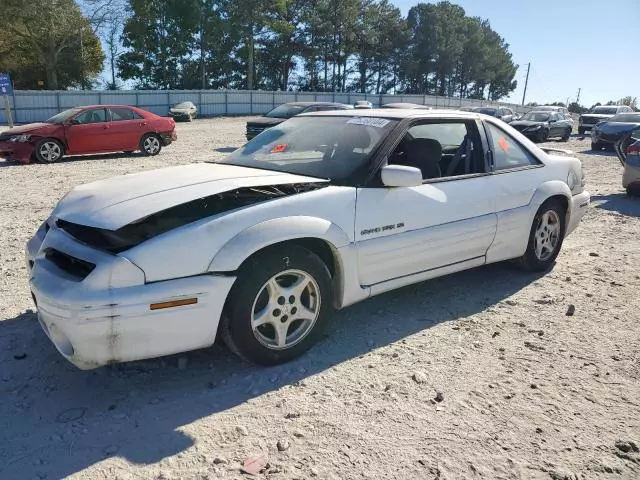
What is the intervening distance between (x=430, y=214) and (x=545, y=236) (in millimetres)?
1776

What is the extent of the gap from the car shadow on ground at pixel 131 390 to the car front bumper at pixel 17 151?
9.82m

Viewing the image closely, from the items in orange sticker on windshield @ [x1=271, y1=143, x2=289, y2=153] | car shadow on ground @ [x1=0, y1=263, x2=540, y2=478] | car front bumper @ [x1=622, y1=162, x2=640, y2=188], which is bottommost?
car shadow on ground @ [x1=0, y1=263, x2=540, y2=478]

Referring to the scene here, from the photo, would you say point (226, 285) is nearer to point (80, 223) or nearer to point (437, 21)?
point (80, 223)

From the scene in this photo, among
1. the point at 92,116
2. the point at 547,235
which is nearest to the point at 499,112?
the point at 92,116

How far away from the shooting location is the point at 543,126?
22.6 metres

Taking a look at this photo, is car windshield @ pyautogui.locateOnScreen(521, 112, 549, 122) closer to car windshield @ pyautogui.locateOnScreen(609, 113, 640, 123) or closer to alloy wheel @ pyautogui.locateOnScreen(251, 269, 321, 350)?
car windshield @ pyautogui.locateOnScreen(609, 113, 640, 123)

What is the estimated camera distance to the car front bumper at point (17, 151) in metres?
12.2

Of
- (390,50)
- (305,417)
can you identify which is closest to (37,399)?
(305,417)

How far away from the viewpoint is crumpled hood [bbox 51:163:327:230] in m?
3.01

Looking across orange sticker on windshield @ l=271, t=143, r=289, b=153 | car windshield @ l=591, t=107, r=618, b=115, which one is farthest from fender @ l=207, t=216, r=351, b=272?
car windshield @ l=591, t=107, r=618, b=115

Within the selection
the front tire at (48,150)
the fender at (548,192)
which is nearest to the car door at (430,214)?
the fender at (548,192)

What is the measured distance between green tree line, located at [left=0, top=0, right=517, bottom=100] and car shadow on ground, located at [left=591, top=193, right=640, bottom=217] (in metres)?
41.0

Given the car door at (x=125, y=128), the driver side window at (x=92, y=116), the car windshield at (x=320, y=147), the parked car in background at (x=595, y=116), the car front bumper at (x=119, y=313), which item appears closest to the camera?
the car front bumper at (x=119, y=313)

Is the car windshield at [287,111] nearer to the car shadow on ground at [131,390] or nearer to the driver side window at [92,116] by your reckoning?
the driver side window at [92,116]
